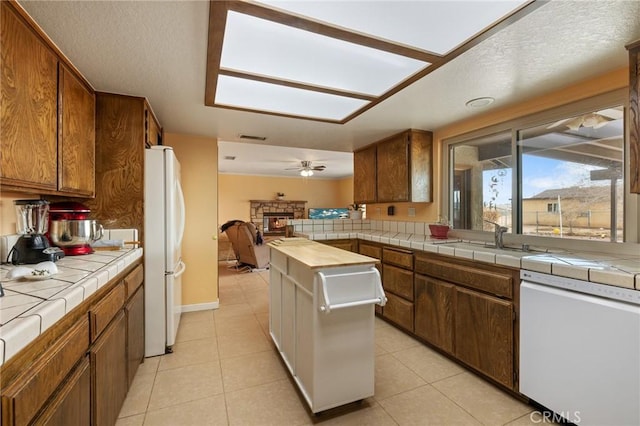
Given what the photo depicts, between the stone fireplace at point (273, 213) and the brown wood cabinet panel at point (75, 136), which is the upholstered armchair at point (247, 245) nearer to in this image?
the stone fireplace at point (273, 213)

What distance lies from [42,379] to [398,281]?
255 cm

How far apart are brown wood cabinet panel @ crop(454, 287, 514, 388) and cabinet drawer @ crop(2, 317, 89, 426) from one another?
227 cm

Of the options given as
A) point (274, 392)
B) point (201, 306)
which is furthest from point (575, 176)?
point (201, 306)

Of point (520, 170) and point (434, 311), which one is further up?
point (520, 170)

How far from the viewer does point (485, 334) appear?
194 cm

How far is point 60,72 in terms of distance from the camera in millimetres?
1643

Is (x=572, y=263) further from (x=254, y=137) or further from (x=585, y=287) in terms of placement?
(x=254, y=137)

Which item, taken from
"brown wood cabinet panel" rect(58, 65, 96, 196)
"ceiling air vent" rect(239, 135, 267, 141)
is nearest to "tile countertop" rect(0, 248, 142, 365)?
"brown wood cabinet panel" rect(58, 65, 96, 196)

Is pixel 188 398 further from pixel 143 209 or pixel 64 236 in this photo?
Answer: pixel 143 209

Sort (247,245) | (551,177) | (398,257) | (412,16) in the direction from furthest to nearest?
1. (247,245)
2. (398,257)
3. (551,177)
4. (412,16)

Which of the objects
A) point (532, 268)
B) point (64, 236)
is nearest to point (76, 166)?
point (64, 236)

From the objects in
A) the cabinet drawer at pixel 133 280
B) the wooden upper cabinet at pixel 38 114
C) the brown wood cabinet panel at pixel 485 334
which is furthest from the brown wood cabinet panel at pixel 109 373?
the brown wood cabinet panel at pixel 485 334

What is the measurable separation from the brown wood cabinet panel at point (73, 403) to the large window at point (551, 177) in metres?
3.01

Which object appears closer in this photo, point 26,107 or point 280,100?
point 26,107
